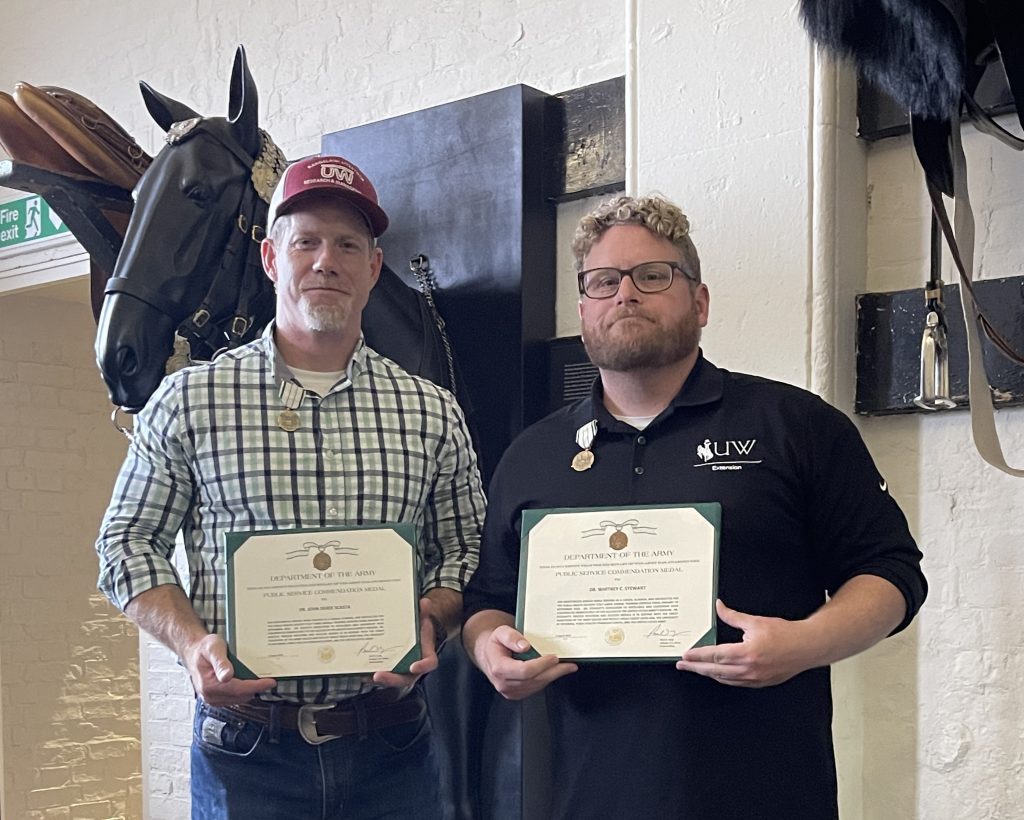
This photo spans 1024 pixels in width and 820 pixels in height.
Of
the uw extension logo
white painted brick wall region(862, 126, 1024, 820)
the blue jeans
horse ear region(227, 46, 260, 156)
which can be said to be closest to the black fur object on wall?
white painted brick wall region(862, 126, 1024, 820)

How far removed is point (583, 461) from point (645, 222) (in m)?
0.33

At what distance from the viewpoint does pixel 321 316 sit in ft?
5.70

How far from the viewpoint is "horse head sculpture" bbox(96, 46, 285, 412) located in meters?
2.11

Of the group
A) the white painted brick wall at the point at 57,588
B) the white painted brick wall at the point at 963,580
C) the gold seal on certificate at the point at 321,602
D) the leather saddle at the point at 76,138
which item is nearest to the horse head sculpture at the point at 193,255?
the leather saddle at the point at 76,138

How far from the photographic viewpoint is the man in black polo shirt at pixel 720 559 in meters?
1.46

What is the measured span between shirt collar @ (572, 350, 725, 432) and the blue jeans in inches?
21.2

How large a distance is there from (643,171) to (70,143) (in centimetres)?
112

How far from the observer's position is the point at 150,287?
6.91ft

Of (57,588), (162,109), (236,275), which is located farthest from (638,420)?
(57,588)

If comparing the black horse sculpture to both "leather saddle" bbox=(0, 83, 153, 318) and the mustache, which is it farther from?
the mustache

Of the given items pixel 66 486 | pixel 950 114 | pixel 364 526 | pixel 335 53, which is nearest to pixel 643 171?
pixel 950 114

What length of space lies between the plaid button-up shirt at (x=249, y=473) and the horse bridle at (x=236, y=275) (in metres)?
0.39

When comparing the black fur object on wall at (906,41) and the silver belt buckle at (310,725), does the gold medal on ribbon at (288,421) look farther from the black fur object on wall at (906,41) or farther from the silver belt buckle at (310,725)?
the black fur object on wall at (906,41)

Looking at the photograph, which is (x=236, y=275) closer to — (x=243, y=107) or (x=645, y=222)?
(x=243, y=107)
